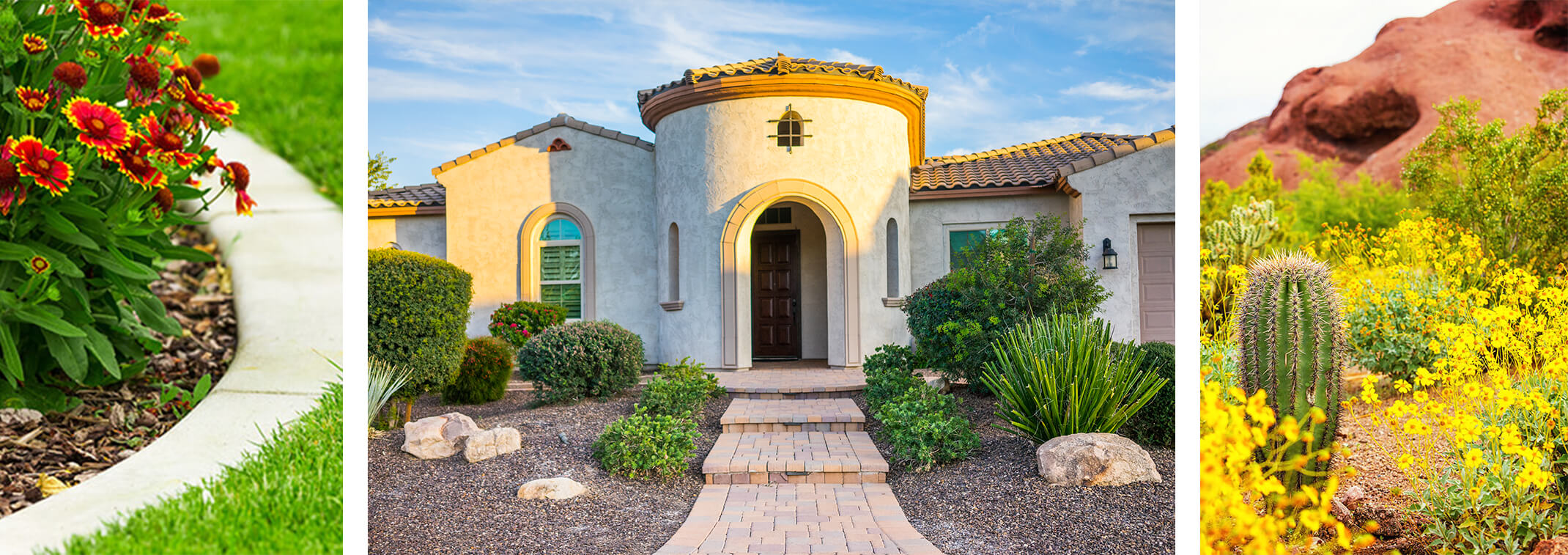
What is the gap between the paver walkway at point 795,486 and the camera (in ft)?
11.7

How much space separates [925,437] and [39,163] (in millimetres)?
4509

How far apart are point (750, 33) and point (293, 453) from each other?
13.3ft

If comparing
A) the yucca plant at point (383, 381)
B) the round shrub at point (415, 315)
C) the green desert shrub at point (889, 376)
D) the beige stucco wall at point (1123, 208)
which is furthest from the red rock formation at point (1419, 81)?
the yucca plant at point (383, 381)

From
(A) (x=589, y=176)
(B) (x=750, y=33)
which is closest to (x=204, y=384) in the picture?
(B) (x=750, y=33)

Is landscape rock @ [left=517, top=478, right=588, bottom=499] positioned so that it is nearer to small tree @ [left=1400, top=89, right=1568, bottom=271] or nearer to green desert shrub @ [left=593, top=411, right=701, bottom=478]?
green desert shrub @ [left=593, top=411, right=701, bottom=478]

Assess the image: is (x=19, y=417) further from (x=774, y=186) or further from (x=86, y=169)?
(x=774, y=186)

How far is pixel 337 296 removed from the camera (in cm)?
390

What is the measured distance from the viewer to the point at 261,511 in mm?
2908

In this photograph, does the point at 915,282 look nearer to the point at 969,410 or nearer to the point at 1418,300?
the point at 969,410

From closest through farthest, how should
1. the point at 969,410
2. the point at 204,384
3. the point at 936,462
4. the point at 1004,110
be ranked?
the point at 204,384, the point at 936,462, the point at 1004,110, the point at 969,410

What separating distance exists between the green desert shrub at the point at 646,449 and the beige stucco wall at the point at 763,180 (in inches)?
138

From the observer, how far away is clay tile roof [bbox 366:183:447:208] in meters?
9.23

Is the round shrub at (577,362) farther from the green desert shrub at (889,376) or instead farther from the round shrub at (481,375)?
the green desert shrub at (889,376)

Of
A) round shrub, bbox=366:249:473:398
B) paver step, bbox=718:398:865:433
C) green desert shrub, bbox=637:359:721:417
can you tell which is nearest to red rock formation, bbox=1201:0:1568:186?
paver step, bbox=718:398:865:433
